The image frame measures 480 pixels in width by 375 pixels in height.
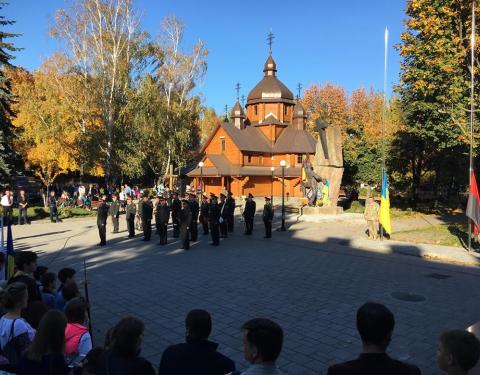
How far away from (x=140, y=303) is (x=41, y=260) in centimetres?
591

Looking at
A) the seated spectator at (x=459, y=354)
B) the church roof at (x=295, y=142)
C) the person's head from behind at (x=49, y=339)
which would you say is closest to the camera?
the seated spectator at (x=459, y=354)

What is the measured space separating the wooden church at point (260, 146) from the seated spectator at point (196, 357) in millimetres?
37753

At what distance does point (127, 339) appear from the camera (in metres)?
3.01

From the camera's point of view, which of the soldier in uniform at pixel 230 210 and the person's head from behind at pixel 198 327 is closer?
the person's head from behind at pixel 198 327

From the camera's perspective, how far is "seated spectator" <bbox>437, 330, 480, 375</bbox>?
2445 millimetres

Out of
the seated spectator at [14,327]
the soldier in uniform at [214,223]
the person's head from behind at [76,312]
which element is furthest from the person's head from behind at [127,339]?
the soldier in uniform at [214,223]

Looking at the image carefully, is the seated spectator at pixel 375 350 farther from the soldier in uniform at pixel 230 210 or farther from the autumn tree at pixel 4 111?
the autumn tree at pixel 4 111

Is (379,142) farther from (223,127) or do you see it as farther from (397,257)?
(397,257)

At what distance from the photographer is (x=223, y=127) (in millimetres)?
46625

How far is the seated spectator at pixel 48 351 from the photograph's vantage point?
3.00m

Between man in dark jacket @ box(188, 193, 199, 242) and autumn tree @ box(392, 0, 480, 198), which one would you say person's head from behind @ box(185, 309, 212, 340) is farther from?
autumn tree @ box(392, 0, 480, 198)

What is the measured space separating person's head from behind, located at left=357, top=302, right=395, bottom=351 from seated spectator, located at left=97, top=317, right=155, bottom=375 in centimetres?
160

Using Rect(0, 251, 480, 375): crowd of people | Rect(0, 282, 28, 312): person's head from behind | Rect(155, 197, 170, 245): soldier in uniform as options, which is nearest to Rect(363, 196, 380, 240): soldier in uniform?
Rect(155, 197, 170, 245): soldier in uniform

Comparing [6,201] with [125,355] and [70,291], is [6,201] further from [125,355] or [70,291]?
[125,355]
